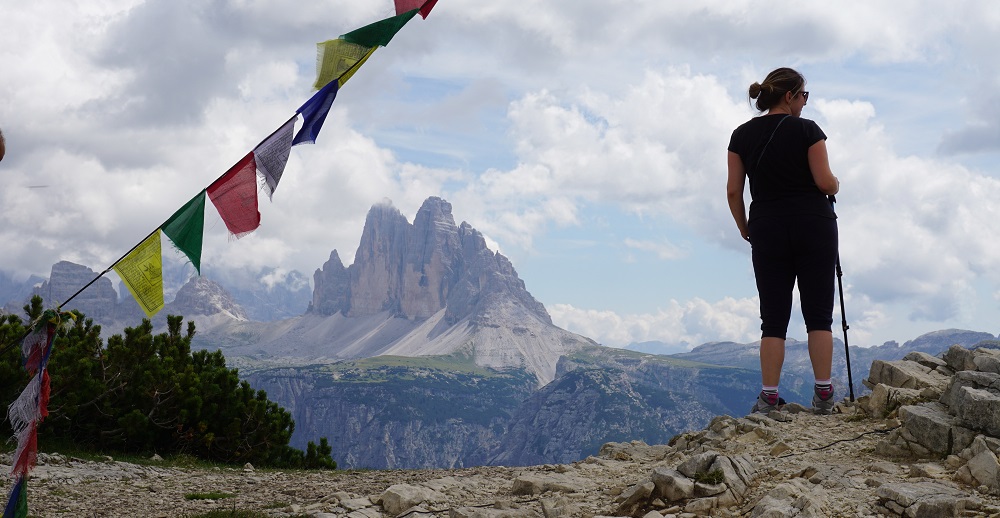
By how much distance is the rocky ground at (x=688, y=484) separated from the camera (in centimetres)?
678

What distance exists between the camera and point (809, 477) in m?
7.57

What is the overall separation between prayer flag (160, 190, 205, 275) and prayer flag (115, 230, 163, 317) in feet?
0.66

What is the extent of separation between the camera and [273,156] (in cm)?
870

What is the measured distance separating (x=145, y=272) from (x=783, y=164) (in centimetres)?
713

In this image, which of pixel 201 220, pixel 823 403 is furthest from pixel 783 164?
pixel 201 220

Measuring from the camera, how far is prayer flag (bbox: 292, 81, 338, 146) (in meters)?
8.89

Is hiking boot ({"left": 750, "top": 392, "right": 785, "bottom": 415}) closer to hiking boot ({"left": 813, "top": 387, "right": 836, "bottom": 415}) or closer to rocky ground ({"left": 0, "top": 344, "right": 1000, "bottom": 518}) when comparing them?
rocky ground ({"left": 0, "top": 344, "right": 1000, "bottom": 518})

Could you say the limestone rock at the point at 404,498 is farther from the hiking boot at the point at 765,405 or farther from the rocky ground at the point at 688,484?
the hiking boot at the point at 765,405

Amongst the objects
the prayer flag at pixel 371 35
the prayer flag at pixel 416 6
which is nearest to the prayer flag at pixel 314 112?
the prayer flag at pixel 371 35

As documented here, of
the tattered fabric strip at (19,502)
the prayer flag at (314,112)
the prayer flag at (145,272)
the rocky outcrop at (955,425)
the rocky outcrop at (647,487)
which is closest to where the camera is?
the rocky outcrop at (647,487)

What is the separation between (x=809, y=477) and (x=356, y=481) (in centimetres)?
581

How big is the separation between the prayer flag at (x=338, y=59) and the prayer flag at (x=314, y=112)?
0.11 metres

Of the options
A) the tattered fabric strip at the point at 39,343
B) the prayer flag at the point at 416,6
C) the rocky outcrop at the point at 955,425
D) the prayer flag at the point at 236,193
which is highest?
the prayer flag at the point at 416,6

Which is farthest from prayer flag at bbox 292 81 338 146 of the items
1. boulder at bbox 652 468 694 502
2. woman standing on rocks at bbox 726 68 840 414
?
boulder at bbox 652 468 694 502
